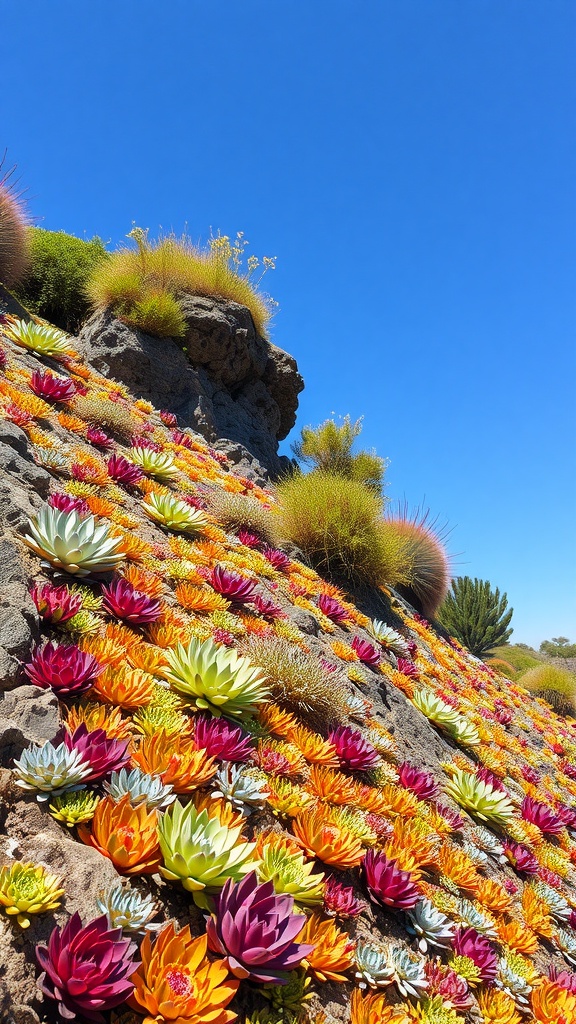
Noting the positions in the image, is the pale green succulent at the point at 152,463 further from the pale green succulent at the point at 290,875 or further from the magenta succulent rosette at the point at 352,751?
the pale green succulent at the point at 290,875

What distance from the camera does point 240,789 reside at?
7.86 ft

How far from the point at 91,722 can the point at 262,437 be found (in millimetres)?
11054

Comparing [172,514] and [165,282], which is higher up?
[165,282]

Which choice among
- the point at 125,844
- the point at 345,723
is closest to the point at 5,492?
the point at 125,844

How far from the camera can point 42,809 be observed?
185cm

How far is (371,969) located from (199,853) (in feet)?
3.11

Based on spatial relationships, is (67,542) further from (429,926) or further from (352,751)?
(429,926)

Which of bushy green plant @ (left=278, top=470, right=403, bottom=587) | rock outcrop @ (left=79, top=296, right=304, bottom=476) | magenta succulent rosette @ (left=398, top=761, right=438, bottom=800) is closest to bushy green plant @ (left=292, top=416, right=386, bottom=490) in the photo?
rock outcrop @ (left=79, top=296, right=304, bottom=476)

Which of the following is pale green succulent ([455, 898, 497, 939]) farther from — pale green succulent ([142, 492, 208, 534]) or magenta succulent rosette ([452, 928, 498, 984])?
pale green succulent ([142, 492, 208, 534])

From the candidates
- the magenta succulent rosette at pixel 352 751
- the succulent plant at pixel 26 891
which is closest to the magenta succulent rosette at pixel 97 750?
the succulent plant at pixel 26 891

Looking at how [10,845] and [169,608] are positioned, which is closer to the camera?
[10,845]

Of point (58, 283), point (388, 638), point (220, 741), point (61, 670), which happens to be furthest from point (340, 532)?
point (58, 283)

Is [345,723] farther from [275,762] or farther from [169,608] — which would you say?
[169,608]

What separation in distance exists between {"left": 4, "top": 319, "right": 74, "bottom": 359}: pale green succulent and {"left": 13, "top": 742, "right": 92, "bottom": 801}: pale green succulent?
6700 millimetres
